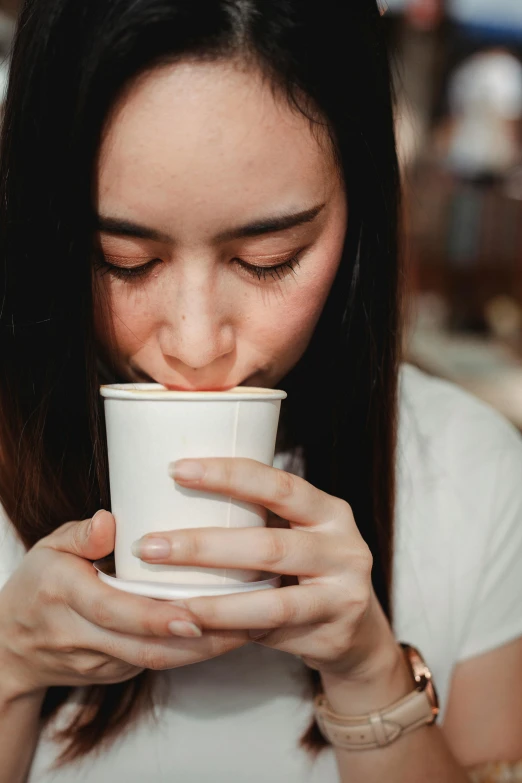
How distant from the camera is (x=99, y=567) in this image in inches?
36.6

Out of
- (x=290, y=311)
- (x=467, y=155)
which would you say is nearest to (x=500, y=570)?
(x=290, y=311)

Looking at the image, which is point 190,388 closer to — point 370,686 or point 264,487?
point 264,487

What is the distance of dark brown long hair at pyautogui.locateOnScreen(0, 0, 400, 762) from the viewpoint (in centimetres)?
84

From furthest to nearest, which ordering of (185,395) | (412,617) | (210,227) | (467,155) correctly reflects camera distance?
(467,155) → (412,617) → (210,227) → (185,395)

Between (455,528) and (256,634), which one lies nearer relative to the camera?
(256,634)

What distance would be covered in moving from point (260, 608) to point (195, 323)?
12.7 inches

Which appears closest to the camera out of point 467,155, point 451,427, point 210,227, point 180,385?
point 210,227

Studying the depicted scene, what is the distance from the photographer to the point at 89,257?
92 centimetres

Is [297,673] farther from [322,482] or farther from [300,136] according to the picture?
[300,136]

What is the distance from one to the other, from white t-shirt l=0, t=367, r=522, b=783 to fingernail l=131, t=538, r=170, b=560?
0.46 m

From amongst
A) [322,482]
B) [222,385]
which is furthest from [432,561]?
[222,385]

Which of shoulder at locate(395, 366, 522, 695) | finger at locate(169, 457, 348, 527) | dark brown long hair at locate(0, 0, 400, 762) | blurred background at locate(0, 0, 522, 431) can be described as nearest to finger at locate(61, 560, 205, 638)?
finger at locate(169, 457, 348, 527)

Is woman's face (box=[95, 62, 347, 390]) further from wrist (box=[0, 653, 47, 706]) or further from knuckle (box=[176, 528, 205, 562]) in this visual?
wrist (box=[0, 653, 47, 706])

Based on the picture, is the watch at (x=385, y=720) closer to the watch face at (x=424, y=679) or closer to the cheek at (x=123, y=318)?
the watch face at (x=424, y=679)
